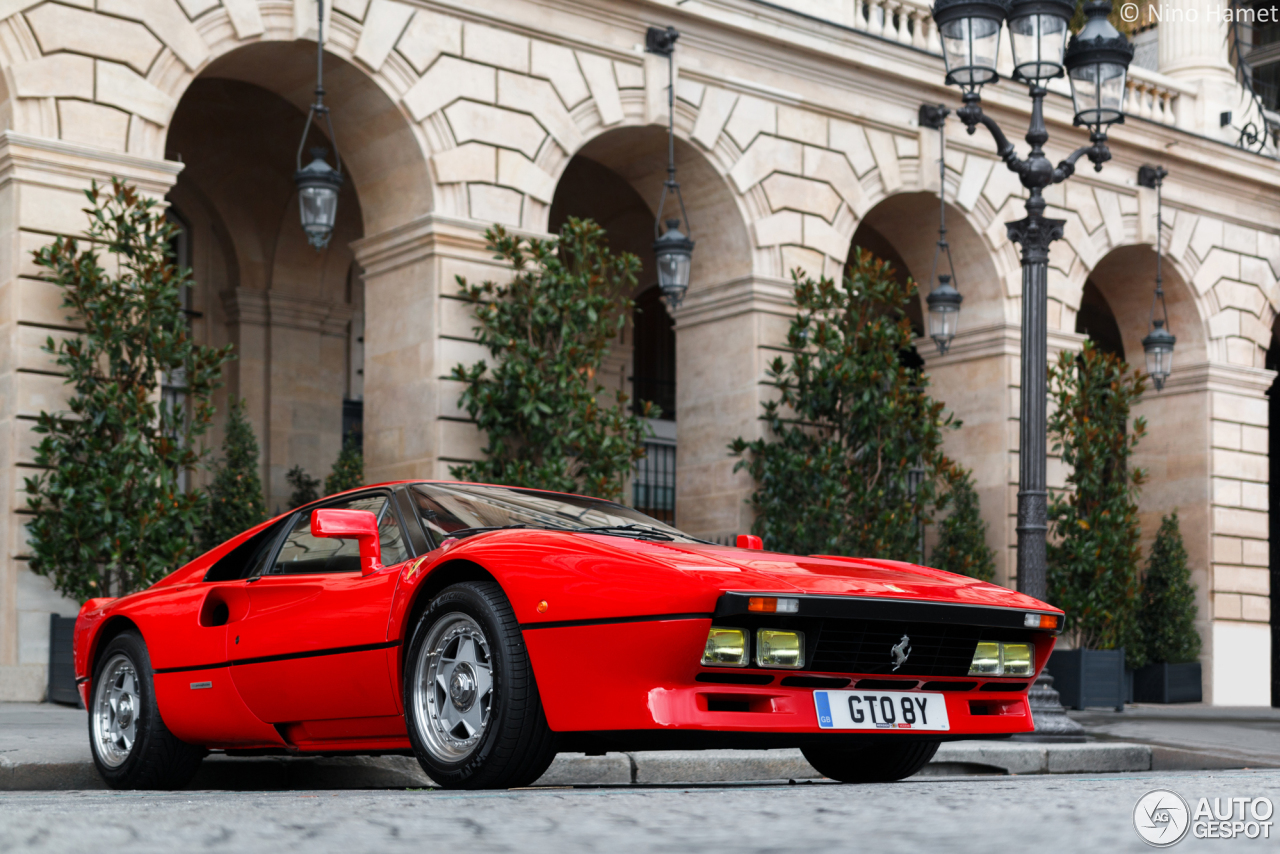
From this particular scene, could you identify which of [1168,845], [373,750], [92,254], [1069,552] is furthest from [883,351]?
[1168,845]

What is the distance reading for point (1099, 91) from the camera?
11328 millimetres

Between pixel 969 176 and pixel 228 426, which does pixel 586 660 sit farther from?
pixel 969 176

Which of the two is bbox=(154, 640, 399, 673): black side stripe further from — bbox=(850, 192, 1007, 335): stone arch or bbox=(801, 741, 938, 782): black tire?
bbox=(850, 192, 1007, 335): stone arch

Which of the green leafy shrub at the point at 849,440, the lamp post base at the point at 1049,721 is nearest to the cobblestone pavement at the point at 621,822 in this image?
the lamp post base at the point at 1049,721

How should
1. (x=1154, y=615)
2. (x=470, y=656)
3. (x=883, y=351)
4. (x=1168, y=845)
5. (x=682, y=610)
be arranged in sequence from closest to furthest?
(x=1168, y=845), (x=682, y=610), (x=470, y=656), (x=883, y=351), (x=1154, y=615)

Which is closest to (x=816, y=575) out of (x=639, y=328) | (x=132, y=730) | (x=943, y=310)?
(x=132, y=730)

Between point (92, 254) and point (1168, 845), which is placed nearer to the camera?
point (1168, 845)

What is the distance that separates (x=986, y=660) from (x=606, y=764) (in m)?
2.01

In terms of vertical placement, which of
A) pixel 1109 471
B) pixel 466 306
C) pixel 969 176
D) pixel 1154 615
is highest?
pixel 969 176

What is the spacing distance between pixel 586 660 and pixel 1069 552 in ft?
43.5

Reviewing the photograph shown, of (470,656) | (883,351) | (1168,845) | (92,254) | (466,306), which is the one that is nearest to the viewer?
(1168,845)

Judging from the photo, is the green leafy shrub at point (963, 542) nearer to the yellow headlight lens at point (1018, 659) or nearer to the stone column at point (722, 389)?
the stone column at point (722, 389)

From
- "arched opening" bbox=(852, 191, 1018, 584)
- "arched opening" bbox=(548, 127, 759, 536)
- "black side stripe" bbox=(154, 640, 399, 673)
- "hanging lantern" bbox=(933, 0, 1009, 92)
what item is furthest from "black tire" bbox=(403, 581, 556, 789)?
"arched opening" bbox=(852, 191, 1018, 584)

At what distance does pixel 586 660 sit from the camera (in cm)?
501
